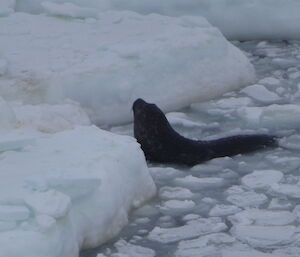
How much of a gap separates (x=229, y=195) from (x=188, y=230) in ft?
1.19

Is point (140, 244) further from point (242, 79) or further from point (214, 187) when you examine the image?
point (242, 79)

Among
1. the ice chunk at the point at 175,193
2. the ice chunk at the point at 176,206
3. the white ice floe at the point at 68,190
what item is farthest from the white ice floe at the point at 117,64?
the ice chunk at the point at 176,206

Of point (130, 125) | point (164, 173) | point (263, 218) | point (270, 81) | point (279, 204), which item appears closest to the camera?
point (263, 218)

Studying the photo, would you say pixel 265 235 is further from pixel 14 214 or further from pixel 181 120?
pixel 181 120

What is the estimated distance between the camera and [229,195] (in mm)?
3701

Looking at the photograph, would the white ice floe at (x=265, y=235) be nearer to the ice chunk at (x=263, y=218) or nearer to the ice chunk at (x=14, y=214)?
the ice chunk at (x=263, y=218)

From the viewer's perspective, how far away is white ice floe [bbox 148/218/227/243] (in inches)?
131

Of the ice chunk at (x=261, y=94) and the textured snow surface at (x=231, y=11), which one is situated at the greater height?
the textured snow surface at (x=231, y=11)

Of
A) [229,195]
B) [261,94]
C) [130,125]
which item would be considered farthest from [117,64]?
[229,195]

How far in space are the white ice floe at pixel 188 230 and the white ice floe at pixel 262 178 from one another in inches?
14.3

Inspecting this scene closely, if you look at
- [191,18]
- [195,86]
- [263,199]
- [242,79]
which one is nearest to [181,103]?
[195,86]

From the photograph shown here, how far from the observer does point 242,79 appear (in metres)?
5.12

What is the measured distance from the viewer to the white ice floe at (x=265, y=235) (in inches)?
128

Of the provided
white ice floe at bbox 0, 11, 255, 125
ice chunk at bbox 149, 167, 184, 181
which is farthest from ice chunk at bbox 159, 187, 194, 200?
white ice floe at bbox 0, 11, 255, 125
